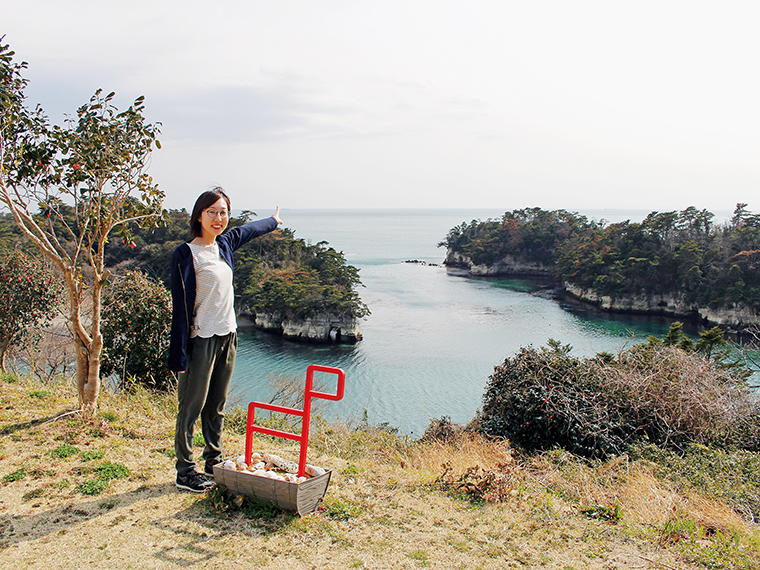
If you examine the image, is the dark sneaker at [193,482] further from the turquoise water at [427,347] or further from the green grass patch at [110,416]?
the turquoise water at [427,347]

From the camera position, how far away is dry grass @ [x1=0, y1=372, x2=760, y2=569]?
2562 mm

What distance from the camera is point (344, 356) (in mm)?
26406

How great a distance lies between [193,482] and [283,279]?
96.2 feet

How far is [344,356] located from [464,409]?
912 centimetres

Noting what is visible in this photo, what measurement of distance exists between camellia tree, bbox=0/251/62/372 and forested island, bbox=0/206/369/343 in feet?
57.4

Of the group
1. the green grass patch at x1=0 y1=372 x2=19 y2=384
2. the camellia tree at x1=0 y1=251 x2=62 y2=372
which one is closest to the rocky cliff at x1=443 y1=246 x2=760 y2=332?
the camellia tree at x1=0 y1=251 x2=62 y2=372

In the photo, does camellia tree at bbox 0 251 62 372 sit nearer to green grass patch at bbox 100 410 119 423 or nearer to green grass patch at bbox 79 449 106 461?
green grass patch at bbox 100 410 119 423

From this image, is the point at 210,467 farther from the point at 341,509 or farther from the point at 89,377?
the point at 89,377

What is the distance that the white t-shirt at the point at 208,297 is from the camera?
2.86 meters

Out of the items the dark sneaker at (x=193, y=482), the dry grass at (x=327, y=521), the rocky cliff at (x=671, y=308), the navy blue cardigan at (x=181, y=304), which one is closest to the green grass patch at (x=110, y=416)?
the dry grass at (x=327, y=521)

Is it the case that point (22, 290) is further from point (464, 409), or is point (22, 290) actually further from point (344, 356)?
point (344, 356)

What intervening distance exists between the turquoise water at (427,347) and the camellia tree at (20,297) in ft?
16.4

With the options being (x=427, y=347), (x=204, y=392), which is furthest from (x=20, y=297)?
(x=427, y=347)

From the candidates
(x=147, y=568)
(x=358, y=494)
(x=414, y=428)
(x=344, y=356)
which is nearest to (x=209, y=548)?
(x=147, y=568)
